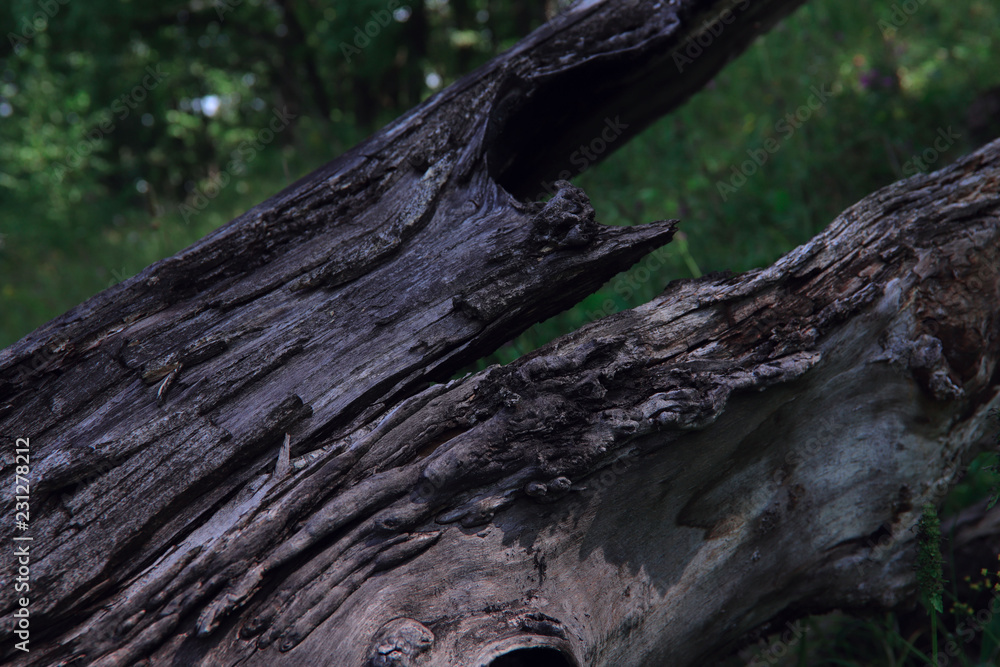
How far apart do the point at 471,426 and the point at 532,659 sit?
724 mm

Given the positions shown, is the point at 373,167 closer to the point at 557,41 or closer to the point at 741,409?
the point at 557,41

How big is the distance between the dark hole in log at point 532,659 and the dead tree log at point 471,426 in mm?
28

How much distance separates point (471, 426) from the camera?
193 centimetres

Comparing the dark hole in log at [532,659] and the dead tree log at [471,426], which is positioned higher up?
the dead tree log at [471,426]

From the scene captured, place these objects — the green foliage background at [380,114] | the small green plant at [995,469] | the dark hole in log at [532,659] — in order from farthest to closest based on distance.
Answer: the green foliage background at [380,114], the small green plant at [995,469], the dark hole in log at [532,659]

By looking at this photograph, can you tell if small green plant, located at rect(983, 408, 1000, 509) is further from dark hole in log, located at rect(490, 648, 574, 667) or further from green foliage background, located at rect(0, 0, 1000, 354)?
green foliage background, located at rect(0, 0, 1000, 354)

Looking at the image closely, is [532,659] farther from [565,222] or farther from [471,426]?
[565,222]

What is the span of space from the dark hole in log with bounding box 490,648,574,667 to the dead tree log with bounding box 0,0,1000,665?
28mm

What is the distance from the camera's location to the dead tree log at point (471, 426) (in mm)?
1699

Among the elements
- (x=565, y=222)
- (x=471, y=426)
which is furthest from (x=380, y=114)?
(x=471, y=426)

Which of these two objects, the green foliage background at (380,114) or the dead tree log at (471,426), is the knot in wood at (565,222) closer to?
the dead tree log at (471,426)

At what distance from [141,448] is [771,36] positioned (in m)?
7.86

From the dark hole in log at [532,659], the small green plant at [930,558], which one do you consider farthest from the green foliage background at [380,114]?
the small green plant at [930,558]

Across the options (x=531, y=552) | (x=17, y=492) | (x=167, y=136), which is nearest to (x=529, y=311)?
(x=531, y=552)
